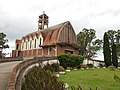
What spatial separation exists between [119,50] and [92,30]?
10560 mm

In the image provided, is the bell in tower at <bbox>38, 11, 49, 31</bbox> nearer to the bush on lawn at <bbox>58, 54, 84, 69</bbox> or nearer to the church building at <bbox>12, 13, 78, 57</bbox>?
the church building at <bbox>12, 13, 78, 57</bbox>

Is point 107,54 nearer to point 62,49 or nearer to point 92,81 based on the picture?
point 62,49

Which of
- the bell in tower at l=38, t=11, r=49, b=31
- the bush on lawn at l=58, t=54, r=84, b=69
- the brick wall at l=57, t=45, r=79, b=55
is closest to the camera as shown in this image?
the bush on lawn at l=58, t=54, r=84, b=69

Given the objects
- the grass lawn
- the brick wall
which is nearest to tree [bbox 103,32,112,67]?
the brick wall

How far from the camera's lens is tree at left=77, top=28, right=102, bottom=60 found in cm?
6391

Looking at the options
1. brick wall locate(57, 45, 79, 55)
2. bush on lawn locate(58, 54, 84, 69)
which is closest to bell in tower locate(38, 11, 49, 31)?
brick wall locate(57, 45, 79, 55)

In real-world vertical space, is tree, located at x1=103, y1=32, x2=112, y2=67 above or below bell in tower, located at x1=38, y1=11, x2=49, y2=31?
below

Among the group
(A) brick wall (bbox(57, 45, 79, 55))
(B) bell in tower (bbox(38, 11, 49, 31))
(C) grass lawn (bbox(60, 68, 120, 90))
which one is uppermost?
(B) bell in tower (bbox(38, 11, 49, 31))

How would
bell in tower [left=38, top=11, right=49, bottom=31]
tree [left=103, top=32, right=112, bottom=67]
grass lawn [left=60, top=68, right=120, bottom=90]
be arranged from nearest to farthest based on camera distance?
grass lawn [left=60, top=68, right=120, bottom=90], tree [left=103, top=32, right=112, bottom=67], bell in tower [left=38, top=11, right=49, bottom=31]

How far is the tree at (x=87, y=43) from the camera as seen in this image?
210 ft

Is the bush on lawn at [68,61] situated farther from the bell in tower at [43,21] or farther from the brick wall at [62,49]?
the bell in tower at [43,21]

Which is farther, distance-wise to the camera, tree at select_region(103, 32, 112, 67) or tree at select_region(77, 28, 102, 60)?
tree at select_region(77, 28, 102, 60)

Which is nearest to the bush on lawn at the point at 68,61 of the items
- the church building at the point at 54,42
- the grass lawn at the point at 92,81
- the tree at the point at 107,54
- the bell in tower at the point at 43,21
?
the tree at the point at 107,54

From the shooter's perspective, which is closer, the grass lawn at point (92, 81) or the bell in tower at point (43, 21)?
the grass lawn at point (92, 81)
